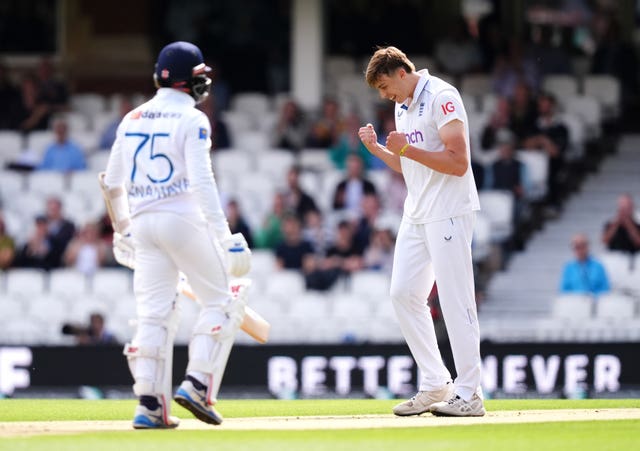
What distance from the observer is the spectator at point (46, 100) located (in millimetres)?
19125

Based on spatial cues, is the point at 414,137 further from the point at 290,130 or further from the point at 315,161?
the point at 290,130

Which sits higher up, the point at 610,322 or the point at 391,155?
the point at 391,155

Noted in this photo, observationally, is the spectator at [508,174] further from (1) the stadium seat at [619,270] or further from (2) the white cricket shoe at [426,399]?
(2) the white cricket shoe at [426,399]

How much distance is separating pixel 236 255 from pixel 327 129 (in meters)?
10.4

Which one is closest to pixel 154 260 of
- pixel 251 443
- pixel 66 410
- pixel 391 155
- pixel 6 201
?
pixel 251 443

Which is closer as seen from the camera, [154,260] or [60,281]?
[154,260]

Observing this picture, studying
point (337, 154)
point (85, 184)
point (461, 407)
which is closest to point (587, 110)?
point (337, 154)

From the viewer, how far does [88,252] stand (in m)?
16.3

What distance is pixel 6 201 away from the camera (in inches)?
699

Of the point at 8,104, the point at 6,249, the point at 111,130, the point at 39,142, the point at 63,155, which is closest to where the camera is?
the point at 6,249

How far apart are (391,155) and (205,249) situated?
1.53m

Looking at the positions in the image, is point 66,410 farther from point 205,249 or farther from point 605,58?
point 605,58

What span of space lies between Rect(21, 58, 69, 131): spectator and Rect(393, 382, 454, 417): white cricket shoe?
11.2 meters

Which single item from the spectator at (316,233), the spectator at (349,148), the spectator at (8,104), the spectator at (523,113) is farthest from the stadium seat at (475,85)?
the spectator at (8,104)
